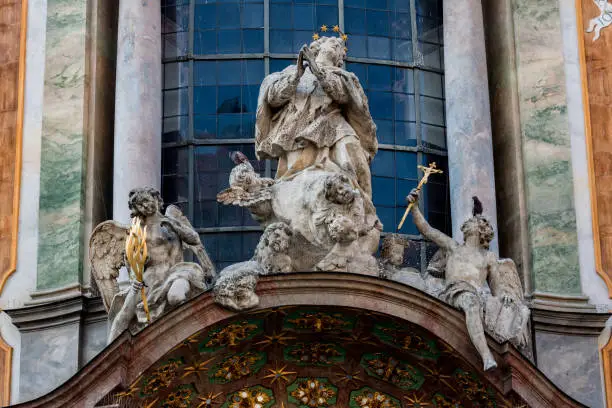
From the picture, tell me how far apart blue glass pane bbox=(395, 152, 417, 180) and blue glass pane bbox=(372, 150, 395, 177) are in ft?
0.20

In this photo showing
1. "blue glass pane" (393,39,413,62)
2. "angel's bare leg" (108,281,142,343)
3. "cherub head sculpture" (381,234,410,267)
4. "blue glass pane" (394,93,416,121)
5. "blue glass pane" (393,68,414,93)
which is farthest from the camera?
"blue glass pane" (393,39,413,62)

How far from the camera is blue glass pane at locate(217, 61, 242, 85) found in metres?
21.7

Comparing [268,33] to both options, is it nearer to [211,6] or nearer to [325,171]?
[211,6]

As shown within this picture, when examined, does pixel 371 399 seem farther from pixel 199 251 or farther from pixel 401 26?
pixel 401 26

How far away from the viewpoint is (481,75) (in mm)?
21359

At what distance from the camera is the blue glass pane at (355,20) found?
22.0m

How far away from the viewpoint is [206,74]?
21797 millimetres

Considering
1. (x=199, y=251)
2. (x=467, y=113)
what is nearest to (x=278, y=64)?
(x=467, y=113)

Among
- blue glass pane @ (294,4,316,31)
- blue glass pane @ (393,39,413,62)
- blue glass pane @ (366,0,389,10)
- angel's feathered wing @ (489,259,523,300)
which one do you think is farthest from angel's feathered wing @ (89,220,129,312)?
blue glass pane @ (366,0,389,10)

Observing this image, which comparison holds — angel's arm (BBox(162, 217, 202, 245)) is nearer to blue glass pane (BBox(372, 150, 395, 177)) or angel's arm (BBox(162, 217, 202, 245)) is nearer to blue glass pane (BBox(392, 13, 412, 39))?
blue glass pane (BBox(372, 150, 395, 177))

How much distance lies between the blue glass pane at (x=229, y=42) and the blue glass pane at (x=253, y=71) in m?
0.19

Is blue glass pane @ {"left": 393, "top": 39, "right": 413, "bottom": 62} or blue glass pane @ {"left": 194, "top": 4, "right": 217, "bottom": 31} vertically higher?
blue glass pane @ {"left": 194, "top": 4, "right": 217, "bottom": 31}

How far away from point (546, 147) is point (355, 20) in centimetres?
250

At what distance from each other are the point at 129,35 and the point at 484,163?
3710 millimetres
